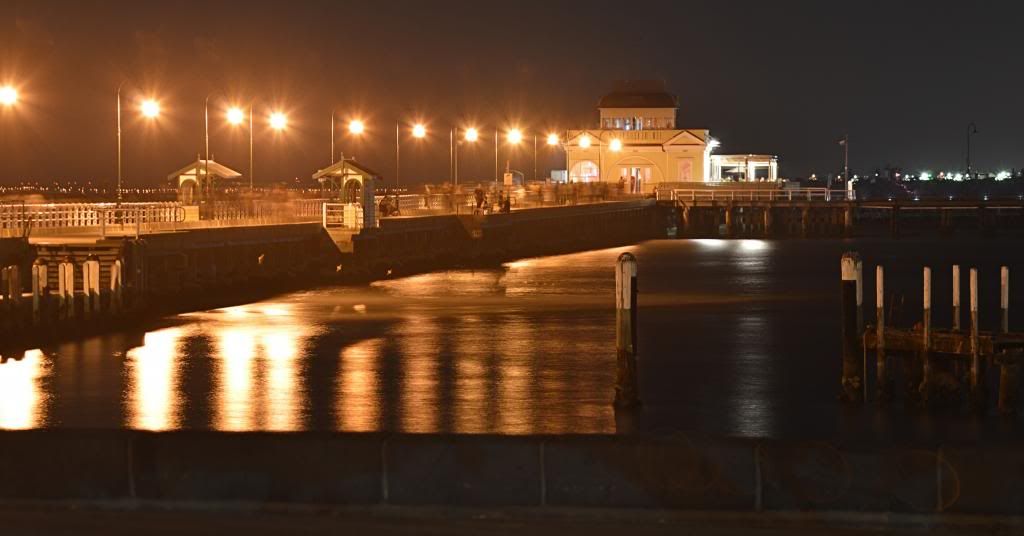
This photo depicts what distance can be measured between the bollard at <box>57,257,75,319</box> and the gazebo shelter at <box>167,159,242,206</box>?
23257 mm

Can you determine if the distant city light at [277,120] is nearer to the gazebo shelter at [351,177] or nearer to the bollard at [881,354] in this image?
the gazebo shelter at [351,177]

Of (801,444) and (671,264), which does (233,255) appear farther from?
(801,444)

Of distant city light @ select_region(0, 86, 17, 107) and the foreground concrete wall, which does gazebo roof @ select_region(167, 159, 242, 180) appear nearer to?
distant city light @ select_region(0, 86, 17, 107)

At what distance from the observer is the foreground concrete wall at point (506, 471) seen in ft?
44.5

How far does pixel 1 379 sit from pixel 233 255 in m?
24.5

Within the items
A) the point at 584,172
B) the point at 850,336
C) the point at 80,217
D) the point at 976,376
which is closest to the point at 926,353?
the point at 976,376

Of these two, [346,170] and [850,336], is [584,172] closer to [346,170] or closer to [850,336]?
[346,170]

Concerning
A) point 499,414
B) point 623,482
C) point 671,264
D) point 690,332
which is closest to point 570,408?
point 499,414

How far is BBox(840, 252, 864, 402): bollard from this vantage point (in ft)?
78.0

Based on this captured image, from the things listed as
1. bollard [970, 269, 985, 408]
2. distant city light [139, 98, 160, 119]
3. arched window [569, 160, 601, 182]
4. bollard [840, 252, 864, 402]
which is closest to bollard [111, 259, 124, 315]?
distant city light [139, 98, 160, 119]

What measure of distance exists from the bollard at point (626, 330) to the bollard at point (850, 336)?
11.1 feet

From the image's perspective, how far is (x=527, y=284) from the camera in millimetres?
55250

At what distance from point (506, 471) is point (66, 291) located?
23257 millimetres

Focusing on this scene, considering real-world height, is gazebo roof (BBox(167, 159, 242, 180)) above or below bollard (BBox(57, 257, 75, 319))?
above
